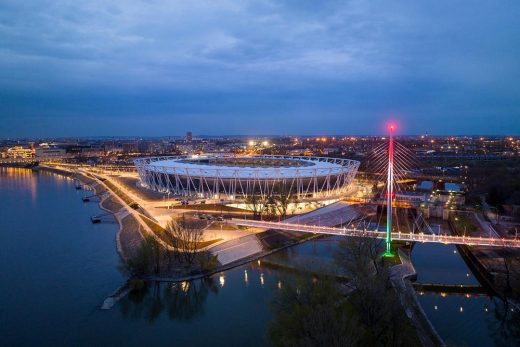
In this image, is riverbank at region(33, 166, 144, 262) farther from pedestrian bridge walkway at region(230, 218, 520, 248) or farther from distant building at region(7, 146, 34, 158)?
distant building at region(7, 146, 34, 158)

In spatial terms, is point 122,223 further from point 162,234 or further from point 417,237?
point 417,237

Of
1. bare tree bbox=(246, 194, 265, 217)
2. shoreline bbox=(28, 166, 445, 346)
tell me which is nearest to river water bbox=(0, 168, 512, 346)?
shoreline bbox=(28, 166, 445, 346)

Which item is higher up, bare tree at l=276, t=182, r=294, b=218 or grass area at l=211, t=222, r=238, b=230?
bare tree at l=276, t=182, r=294, b=218

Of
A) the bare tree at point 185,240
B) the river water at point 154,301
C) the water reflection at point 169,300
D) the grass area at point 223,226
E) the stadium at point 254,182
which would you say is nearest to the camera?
the river water at point 154,301

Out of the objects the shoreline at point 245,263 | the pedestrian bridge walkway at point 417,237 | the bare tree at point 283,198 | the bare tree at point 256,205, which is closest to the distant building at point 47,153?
the shoreline at point 245,263

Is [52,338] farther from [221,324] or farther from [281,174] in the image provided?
[281,174]

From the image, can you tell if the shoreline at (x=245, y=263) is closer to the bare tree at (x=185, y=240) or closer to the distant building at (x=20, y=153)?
the bare tree at (x=185, y=240)
